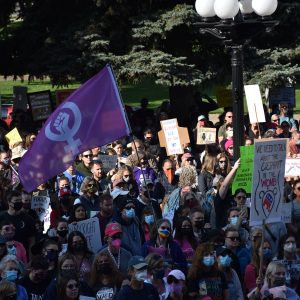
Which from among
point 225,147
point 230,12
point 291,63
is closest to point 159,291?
point 230,12

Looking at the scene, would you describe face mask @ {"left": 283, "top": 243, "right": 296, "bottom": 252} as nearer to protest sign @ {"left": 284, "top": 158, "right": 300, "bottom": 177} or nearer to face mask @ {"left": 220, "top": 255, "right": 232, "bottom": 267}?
face mask @ {"left": 220, "top": 255, "right": 232, "bottom": 267}

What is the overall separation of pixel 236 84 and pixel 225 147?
378 cm

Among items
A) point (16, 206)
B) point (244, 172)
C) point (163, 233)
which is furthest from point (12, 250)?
point (244, 172)

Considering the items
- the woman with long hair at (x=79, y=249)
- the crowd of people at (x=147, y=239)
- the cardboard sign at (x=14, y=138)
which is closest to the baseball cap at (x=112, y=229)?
the crowd of people at (x=147, y=239)

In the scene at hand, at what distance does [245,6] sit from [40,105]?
9.20 m

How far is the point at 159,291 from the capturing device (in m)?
11.2

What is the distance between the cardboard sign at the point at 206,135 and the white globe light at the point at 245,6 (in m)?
4.16

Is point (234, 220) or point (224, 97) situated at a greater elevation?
point (224, 97)

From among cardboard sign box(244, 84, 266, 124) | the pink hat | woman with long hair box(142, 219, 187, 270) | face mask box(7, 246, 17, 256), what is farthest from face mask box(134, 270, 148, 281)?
cardboard sign box(244, 84, 266, 124)

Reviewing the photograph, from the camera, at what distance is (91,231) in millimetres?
12672

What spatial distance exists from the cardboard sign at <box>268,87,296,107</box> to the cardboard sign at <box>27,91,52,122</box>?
4704mm

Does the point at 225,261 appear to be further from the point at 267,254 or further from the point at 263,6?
the point at 263,6

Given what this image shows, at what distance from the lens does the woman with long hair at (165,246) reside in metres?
12.1

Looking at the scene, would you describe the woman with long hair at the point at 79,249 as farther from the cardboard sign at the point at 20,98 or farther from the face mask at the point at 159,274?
the cardboard sign at the point at 20,98
